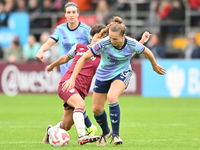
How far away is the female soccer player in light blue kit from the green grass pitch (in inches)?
22.4

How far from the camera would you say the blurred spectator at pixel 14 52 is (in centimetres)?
1777

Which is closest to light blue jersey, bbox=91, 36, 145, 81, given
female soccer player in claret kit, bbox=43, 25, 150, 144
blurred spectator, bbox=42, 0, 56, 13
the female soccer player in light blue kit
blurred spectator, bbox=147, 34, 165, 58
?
the female soccer player in light blue kit

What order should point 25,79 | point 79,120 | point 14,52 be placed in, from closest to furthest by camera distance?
1. point 79,120
2. point 25,79
3. point 14,52

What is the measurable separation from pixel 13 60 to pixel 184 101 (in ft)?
23.5

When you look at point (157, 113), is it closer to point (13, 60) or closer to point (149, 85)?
point (149, 85)

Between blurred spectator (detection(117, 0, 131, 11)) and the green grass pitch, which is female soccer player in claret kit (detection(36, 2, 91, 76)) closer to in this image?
the green grass pitch

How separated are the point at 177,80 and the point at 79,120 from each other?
395 inches

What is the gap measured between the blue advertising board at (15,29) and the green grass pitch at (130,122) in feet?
10.2

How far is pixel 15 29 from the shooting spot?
1911cm

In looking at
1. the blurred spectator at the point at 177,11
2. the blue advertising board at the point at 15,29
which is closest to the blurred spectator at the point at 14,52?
the blue advertising board at the point at 15,29

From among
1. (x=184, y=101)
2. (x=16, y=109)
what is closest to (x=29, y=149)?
(x=16, y=109)

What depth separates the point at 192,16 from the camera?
61.8ft

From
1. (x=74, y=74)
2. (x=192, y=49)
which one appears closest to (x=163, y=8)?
(x=192, y=49)

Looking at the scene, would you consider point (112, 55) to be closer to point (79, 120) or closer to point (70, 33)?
point (79, 120)
